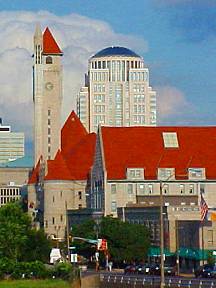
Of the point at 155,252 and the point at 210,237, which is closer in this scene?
the point at 210,237

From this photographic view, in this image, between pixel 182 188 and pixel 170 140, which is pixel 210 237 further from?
pixel 170 140

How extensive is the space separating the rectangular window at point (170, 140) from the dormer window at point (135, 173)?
7.03 metres

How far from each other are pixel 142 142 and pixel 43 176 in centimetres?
1906

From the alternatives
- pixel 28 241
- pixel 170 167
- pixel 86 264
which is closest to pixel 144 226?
pixel 86 264

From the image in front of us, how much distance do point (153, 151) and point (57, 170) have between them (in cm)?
1790

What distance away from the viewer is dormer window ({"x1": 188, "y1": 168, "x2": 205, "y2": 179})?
182 meters

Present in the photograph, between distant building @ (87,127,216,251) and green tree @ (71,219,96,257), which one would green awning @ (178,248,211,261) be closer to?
green tree @ (71,219,96,257)

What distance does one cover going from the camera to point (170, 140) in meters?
189

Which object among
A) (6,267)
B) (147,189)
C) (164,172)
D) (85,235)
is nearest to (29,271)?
(6,267)

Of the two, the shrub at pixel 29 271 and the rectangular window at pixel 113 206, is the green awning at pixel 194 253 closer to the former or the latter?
the shrub at pixel 29 271

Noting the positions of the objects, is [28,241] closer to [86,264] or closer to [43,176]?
[86,264]

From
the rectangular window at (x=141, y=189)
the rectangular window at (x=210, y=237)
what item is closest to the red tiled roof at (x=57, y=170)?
the rectangular window at (x=141, y=189)

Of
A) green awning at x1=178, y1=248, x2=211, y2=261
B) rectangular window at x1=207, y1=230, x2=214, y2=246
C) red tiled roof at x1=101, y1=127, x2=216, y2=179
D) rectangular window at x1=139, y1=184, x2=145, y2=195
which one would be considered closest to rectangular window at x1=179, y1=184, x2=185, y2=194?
red tiled roof at x1=101, y1=127, x2=216, y2=179

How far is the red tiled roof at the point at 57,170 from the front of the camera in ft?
639
